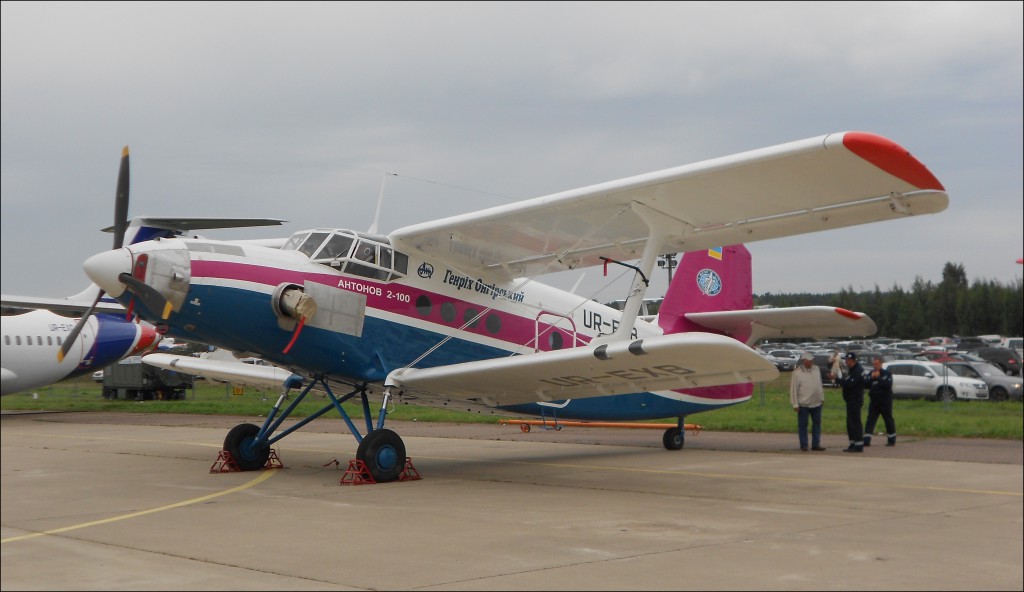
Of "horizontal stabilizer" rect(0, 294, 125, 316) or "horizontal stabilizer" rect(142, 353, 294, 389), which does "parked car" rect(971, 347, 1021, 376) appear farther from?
"horizontal stabilizer" rect(142, 353, 294, 389)

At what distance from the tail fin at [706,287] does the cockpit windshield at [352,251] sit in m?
5.98

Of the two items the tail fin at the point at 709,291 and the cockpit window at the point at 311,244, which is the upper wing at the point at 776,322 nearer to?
the tail fin at the point at 709,291

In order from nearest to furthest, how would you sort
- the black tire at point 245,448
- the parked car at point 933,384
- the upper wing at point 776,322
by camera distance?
the parked car at point 933,384
the upper wing at point 776,322
the black tire at point 245,448

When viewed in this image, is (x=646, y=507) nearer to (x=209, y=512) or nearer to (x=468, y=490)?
(x=468, y=490)

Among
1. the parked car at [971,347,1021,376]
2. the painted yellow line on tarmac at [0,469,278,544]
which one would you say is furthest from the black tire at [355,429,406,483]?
the parked car at [971,347,1021,376]

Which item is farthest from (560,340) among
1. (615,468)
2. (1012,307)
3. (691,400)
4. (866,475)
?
(1012,307)

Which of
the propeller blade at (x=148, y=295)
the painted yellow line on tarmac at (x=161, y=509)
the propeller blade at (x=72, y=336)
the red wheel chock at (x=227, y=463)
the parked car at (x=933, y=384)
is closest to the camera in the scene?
the propeller blade at (x=72, y=336)

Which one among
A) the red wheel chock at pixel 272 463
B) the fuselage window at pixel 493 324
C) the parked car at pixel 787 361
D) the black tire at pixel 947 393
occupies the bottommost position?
the red wheel chock at pixel 272 463

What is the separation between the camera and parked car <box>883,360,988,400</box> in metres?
5.55

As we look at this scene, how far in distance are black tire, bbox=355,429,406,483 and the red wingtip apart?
21.6 ft

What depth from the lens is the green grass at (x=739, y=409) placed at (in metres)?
3.84

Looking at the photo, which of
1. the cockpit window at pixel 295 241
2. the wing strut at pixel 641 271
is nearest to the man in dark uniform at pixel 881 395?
the wing strut at pixel 641 271

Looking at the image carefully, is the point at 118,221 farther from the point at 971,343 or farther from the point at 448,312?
the point at 448,312

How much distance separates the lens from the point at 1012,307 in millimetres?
4312
